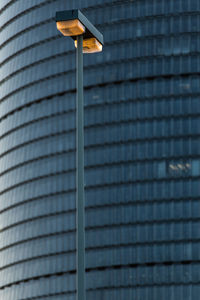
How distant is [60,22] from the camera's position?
73.2 feet

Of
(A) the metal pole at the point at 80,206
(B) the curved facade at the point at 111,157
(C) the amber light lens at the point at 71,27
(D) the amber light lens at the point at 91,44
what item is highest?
(B) the curved facade at the point at 111,157

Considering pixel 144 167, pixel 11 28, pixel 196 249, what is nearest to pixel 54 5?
pixel 11 28

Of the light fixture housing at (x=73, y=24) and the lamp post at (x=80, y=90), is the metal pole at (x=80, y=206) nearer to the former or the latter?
the lamp post at (x=80, y=90)

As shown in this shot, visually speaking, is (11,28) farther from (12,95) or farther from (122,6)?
(122,6)

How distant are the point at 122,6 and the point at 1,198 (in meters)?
39.9

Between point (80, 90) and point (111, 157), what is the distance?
359ft

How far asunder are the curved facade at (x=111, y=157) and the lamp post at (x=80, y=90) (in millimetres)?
105171

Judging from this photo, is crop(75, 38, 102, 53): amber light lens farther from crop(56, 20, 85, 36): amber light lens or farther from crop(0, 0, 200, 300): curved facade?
crop(0, 0, 200, 300): curved facade


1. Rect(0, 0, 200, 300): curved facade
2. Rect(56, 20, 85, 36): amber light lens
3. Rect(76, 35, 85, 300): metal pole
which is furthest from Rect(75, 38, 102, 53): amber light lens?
Rect(0, 0, 200, 300): curved facade

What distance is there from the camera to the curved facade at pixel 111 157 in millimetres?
127500

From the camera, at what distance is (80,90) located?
72.1 ft

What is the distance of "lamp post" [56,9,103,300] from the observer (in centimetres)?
2070

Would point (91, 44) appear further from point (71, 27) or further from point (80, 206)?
point (80, 206)

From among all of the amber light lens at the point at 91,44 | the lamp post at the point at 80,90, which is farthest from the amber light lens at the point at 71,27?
the amber light lens at the point at 91,44
